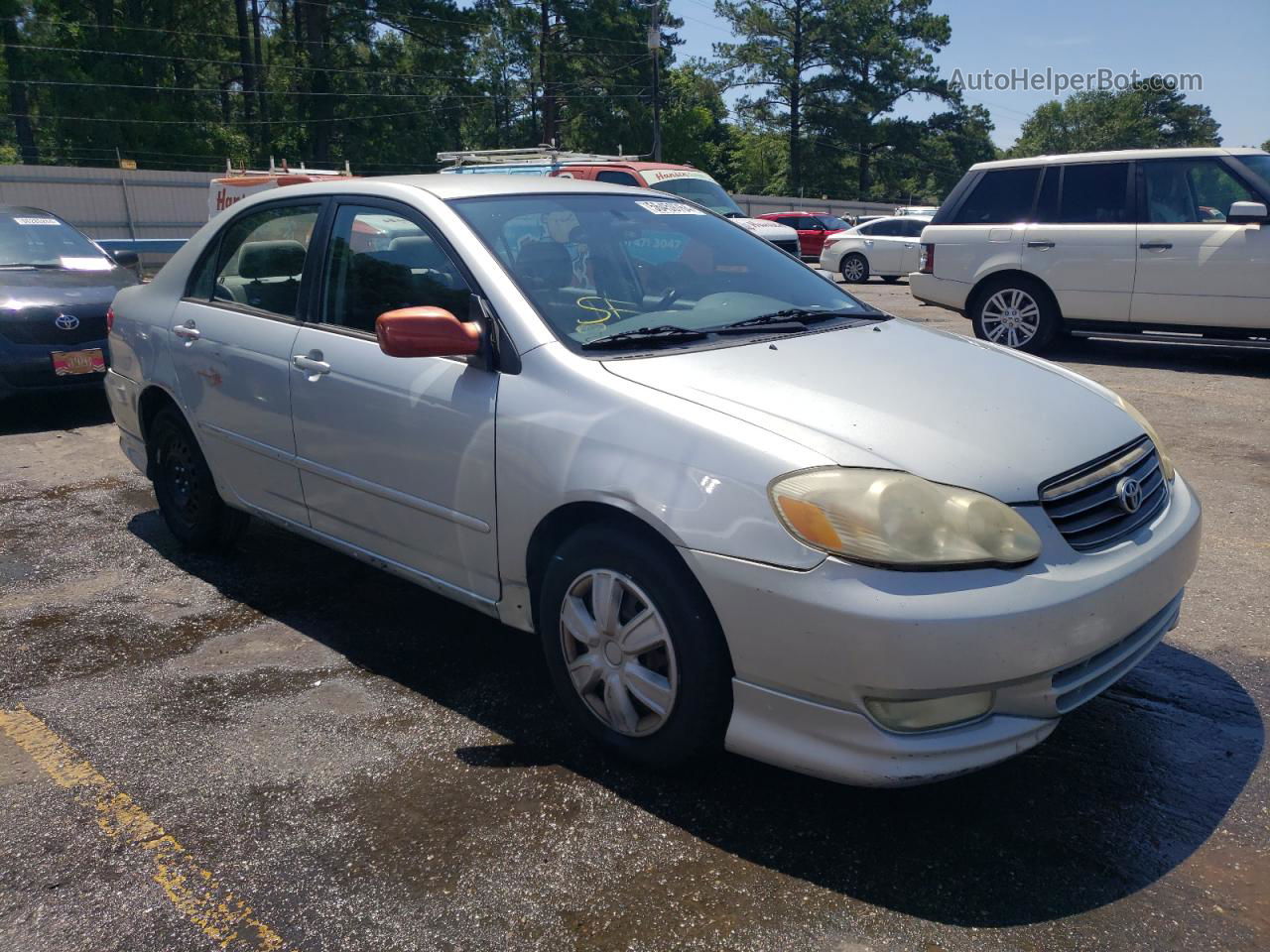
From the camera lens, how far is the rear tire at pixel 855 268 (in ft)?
71.6

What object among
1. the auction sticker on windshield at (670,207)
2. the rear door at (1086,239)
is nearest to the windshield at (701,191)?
the rear door at (1086,239)

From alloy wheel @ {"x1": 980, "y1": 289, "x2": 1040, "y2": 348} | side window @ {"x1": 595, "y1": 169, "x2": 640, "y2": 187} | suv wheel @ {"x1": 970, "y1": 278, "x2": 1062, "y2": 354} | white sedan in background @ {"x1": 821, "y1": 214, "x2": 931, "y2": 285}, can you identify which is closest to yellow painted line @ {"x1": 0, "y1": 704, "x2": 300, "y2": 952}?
suv wheel @ {"x1": 970, "y1": 278, "x2": 1062, "y2": 354}

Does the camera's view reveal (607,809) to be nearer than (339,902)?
No

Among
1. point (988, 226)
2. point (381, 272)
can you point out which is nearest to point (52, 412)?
point (381, 272)

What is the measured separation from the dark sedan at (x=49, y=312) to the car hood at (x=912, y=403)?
5875 millimetres

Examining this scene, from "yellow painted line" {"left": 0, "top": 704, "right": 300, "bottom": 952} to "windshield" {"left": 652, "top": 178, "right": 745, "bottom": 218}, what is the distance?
474 inches

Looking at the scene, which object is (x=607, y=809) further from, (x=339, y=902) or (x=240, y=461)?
(x=240, y=461)

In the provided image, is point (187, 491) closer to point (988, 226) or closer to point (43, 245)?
point (43, 245)

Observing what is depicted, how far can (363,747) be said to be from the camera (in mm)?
3207

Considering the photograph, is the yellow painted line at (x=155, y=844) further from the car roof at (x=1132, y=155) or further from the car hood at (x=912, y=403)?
the car roof at (x=1132, y=155)

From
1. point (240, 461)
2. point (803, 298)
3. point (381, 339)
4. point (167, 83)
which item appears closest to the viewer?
point (381, 339)

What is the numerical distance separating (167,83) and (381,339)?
4724 centimetres

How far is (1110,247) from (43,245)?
28.8 feet

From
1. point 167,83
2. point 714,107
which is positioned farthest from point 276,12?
point 714,107
